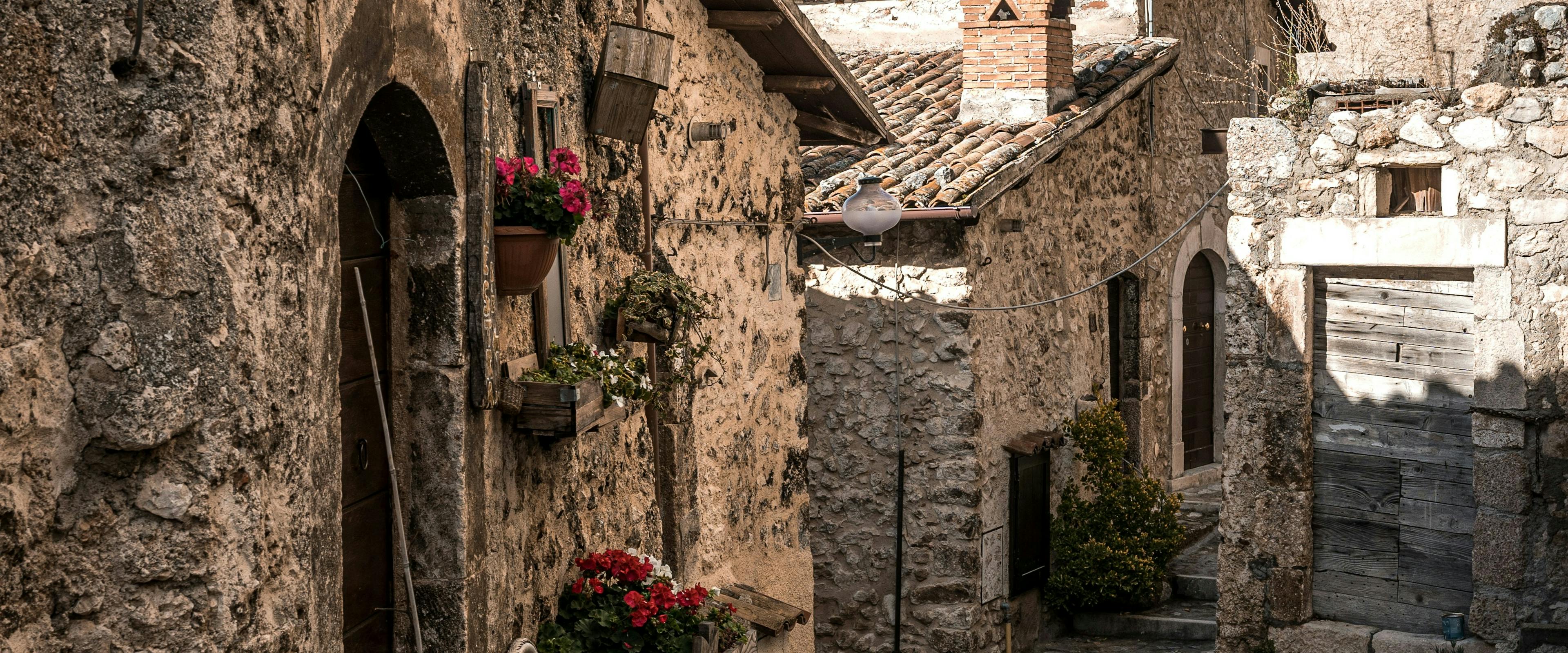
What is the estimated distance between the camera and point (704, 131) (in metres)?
6.58

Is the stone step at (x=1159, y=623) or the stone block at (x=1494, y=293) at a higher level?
the stone block at (x=1494, y=293)

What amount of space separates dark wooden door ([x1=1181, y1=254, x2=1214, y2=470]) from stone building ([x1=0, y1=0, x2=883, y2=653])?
33.0 feet

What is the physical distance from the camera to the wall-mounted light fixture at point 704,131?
656 cm

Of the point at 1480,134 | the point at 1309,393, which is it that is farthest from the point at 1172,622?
the point at 1480,134

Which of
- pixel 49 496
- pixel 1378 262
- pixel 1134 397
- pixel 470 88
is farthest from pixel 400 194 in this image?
pixel 1134 397

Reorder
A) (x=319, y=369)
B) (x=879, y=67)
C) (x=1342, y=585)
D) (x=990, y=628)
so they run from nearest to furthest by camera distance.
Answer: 1. (x=319, y=369)
2. (x=1342, y=585)
3. (x=990, y=628)
4. (x=879, y=67)

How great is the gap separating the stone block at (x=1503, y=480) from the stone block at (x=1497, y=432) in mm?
29

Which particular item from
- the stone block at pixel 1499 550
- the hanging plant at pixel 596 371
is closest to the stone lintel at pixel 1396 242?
the stone block at pixel 1499 550

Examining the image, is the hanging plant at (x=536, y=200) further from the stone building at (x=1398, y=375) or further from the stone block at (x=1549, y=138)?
the stone block at (x=1549, y=138)

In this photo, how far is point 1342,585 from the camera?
7.71 metres

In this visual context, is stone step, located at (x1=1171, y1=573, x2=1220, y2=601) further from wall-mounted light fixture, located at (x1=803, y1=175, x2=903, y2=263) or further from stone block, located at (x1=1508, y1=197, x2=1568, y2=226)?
stone block, located at (x1=1508, y1=197, x2=1568, y2=226)

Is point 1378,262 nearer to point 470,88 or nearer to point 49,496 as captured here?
point 470,88

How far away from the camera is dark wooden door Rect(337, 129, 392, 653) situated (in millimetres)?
3756

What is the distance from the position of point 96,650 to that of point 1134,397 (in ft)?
36.5
